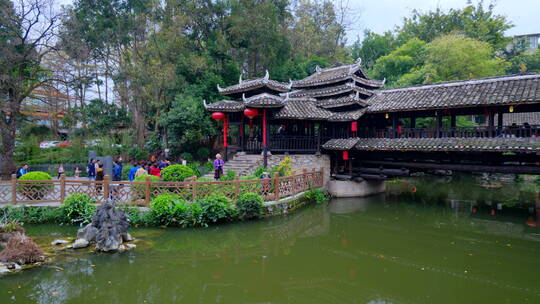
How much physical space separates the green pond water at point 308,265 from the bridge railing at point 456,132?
2.85 m

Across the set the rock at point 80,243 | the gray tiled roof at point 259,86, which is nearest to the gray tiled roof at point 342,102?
the gray tiled roof at point 259,86

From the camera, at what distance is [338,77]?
626 inches

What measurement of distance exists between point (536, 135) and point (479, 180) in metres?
12.6

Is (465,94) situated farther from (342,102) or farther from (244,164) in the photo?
(244,164)

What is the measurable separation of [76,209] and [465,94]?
518 inches

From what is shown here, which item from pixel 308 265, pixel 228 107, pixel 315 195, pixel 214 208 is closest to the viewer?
pixel 308 265

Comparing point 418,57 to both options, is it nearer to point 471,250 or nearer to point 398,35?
point 398,35

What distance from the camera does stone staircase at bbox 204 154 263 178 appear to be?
1316cm

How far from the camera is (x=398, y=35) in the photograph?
33469mm

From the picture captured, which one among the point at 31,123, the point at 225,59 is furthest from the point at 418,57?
the point at 31,123

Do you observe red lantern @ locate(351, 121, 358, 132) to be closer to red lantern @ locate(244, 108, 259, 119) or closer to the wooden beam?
the wooden beam

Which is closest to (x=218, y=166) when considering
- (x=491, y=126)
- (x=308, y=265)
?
(x=308, y=265)

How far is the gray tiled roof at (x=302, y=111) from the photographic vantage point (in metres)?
13.4

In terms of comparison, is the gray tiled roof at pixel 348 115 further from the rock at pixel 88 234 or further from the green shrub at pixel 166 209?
the rock at pixel 88 234
